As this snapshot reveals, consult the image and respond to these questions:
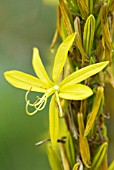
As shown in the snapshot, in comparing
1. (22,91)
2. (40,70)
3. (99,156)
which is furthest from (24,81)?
(22,91)

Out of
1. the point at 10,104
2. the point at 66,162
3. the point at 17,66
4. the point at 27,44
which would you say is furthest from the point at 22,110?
the point at 66,162

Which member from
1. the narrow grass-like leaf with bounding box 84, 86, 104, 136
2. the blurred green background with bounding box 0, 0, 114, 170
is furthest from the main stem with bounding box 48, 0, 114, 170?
the blurred green background with bounding box 0, 0, 114, 170

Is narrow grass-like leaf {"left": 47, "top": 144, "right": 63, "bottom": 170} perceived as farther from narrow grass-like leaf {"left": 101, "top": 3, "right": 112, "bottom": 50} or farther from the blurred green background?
the blurred green background

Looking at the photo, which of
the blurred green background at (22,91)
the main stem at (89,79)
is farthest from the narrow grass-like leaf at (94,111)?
the blurred green background at (22,91)

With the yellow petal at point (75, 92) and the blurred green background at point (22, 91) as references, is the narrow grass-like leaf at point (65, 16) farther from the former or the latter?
the blurred green background at point (22, 91)

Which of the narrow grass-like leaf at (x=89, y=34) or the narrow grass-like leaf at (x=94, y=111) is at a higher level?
the narrow grass-like leaf at (x=89, y=34)
